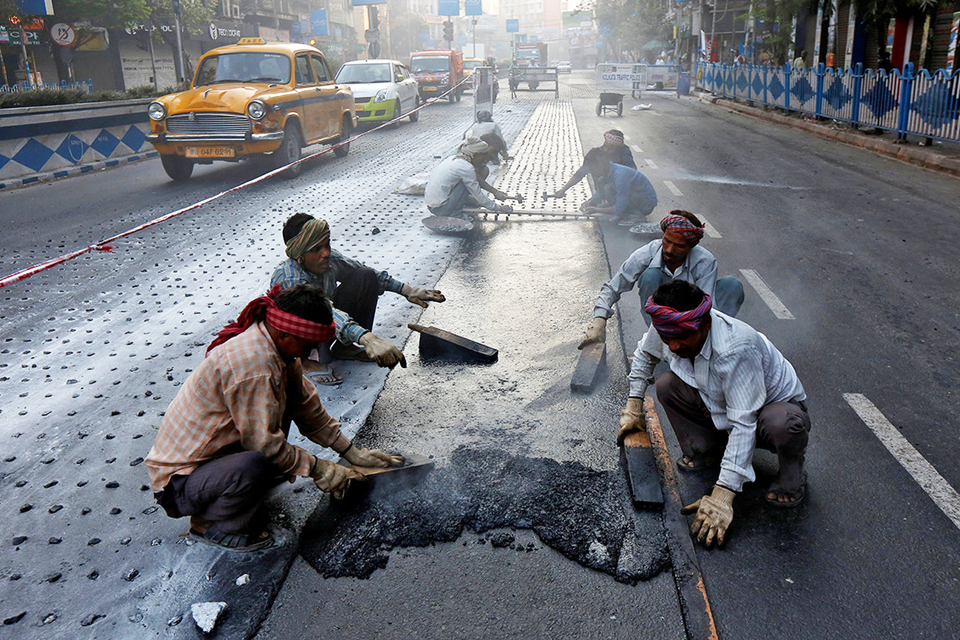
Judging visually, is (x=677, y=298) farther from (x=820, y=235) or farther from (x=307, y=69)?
(x=307, y=69)

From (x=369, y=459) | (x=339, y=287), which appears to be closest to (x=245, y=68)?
(x=339, y=287)

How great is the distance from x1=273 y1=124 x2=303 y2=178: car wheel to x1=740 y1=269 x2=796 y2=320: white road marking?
8.86 meters

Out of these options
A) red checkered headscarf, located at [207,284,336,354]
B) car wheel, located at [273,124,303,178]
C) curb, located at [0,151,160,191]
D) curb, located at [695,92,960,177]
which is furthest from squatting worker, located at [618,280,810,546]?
curb, located at [0,151,160,191]

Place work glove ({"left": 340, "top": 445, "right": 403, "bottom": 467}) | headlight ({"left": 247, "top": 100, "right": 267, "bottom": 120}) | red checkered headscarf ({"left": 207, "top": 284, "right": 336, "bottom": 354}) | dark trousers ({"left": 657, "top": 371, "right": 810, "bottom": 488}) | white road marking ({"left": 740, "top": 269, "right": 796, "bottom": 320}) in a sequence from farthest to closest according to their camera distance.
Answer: headlight ({"left": 247, "top": 100, "right": 267, "bottom": 120}) < white road marking ({"left": 740, "top": 269, "right": 796, "bottom": 320}) < work glove ({"left": 340, "top": 445, "right": 403, "bottom": 467}) < dark trousers ({"left": 657, "top": 371, "right": 810, "bottom": 488}) < red checkered headscarf ({"left": 207, "top": 284, "right": 336, "bottom": 354})

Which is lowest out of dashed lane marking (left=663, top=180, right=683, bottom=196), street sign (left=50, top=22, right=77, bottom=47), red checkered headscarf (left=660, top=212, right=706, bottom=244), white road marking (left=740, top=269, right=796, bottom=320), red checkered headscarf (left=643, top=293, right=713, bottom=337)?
white road marking (left=740, top=269, right=796, bottom=320)

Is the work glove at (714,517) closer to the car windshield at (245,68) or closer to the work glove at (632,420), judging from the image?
the work glove at (632,420)

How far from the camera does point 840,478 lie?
11.9 ft

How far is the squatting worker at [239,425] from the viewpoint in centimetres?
287

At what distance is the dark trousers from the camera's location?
3.25 meters

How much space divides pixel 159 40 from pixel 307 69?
24819mm

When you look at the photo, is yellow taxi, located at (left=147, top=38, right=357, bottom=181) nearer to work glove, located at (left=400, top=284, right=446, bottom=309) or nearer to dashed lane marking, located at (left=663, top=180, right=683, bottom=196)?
dashed lane marking, located at (left=663, top=180, right=683, bottom=196)

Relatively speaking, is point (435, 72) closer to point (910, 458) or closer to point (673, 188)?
point (673, 188)

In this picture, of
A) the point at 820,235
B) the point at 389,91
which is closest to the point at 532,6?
the point at 389,91

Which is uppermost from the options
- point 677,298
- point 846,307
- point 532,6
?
point 532,6
